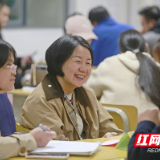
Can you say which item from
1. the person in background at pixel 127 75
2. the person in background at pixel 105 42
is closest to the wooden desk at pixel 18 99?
the person in background at pixel 127 75

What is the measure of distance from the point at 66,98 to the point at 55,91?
0.08 m

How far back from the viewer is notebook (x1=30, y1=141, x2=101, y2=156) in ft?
4.72

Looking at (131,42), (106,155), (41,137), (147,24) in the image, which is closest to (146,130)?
(106,155)

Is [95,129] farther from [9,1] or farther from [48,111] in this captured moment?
[9,1]

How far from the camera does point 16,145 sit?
1.44 meters

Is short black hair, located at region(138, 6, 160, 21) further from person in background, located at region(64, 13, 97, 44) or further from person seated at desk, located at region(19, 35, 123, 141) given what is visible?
person seated at desk, located at region(19, 35, 123, 141)

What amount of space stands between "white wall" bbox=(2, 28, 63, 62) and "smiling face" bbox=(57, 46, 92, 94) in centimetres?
503

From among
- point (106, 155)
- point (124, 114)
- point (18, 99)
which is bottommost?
point (18, 99)

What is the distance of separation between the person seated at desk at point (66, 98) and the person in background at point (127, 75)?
71cm

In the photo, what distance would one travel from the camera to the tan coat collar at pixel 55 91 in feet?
6.36

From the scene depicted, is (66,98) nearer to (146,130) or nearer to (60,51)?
(60,51)

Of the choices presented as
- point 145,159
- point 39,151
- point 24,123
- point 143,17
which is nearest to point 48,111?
point 24,123

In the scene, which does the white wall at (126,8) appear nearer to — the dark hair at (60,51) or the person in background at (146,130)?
the dark hair at (60,51)

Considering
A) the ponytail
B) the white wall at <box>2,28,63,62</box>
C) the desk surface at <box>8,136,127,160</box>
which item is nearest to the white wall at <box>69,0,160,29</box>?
the white wall at <box>2,28,63,62</box>
